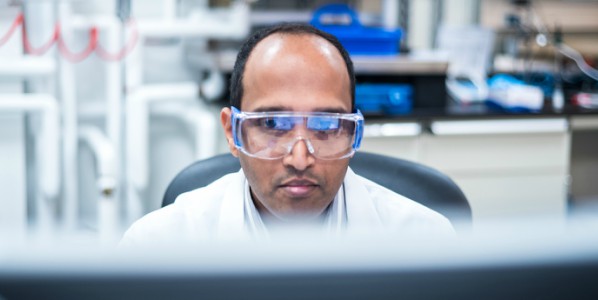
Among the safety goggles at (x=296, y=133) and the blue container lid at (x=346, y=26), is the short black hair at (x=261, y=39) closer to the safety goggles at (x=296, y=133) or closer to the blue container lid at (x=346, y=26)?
the safety goggles at (x=296, y=133)

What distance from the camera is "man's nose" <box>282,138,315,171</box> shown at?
812 millimetres

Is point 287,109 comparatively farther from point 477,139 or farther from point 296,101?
point 477,139

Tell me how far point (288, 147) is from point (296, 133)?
2cm

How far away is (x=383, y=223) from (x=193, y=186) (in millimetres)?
394

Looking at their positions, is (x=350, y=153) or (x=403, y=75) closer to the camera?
(x=350, y=153)

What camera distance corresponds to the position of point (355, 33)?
101 inches

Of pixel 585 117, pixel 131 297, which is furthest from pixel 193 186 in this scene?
pixel 585 117

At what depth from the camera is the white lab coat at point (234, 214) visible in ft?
3.20

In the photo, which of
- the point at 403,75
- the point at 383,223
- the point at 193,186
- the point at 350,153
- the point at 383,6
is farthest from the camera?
the point at 383,6

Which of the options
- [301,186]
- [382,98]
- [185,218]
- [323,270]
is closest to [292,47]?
[301,186]

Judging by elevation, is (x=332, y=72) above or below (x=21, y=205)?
above

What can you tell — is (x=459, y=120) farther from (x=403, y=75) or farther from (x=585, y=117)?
(x=585, y=117)

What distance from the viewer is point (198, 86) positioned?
2.66 m

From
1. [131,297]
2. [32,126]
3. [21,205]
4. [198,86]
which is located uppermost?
[131,297]
